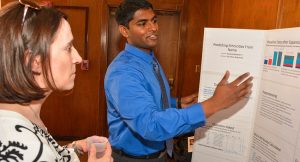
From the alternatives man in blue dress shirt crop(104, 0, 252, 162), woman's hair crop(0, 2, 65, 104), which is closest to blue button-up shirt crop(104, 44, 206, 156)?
man in blue dress shirt crop(104, 0, 252, 162)

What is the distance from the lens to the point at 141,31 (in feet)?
6.17

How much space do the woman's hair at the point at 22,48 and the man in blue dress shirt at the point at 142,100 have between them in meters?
0.62

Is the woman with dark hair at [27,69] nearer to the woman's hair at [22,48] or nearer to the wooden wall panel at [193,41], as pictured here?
the woman's hair at [22,48]

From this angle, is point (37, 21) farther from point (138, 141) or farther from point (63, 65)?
point (138, 141)

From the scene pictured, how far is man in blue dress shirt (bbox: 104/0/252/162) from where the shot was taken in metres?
1.38

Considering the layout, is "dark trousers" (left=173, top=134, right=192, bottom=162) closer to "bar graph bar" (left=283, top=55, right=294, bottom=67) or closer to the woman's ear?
"bar graph bar" (left=283, top=55, right=294, bottom=67)

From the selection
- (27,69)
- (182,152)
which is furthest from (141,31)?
(182,152)

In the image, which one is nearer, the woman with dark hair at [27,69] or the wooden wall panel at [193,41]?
the woman with dark hair at [27,69]

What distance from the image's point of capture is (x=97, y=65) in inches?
161

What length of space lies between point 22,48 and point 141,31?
114cm

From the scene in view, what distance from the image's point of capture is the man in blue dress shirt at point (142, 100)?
1377mm

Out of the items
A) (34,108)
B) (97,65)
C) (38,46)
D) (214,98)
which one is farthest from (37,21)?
(97,65)

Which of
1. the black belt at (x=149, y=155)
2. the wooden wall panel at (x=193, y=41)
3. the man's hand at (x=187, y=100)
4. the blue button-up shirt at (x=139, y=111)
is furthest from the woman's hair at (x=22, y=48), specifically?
the wooden wall panel at (x=193, y=41)

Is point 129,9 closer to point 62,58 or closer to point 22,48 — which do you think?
point 62,58
